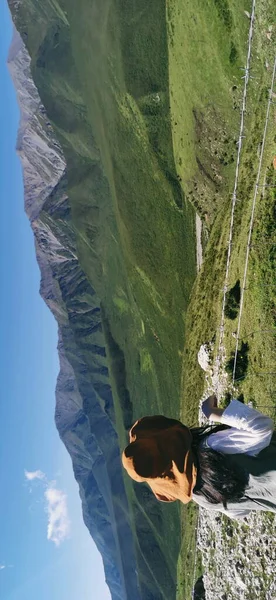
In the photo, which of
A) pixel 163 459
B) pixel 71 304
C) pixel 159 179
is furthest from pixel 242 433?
pixel 71 304

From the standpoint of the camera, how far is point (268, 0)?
19141 mm

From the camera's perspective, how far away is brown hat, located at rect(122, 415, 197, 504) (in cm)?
602

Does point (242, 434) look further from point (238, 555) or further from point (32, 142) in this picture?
point (32, 142)

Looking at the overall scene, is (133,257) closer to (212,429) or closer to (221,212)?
(221,212)

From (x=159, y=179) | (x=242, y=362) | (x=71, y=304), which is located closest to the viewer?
(x=242, y=362)

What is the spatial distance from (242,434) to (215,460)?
1.57 ft

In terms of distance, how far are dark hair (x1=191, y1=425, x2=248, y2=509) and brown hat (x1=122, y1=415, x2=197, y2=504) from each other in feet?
0.63

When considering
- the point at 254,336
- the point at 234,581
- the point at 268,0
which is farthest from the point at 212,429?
the point at 268,0

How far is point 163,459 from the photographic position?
6102mm

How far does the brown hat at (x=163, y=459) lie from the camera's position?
6.02 metres

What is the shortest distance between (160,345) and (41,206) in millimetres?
38061

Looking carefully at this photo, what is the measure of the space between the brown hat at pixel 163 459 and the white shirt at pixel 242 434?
42 cm

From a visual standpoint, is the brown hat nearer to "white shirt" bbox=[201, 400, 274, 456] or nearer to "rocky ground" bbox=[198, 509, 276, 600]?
"white shirt" bbox=[201, 400, 274, 456]

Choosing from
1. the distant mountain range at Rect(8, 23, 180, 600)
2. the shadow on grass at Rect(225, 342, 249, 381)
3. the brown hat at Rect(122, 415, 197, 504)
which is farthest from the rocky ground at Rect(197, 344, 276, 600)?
the distant mountain range at Rect(8, 23, 180, 600)
